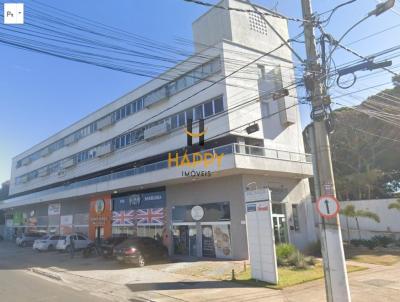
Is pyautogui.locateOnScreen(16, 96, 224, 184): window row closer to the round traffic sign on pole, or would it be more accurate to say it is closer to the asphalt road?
the asphalt road

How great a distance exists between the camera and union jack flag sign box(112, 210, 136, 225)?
30.0 meters

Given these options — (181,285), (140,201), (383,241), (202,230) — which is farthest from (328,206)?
(140,201)

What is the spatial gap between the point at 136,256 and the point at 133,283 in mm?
5164

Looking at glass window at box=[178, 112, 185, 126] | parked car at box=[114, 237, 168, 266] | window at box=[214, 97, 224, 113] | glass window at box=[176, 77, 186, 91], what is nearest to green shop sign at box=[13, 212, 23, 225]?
glass window at box=[178, 112, 185, 126]

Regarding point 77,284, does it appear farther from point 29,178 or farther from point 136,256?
point 29,178

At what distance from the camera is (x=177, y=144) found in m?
25.9

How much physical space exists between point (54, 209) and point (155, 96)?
2507cm

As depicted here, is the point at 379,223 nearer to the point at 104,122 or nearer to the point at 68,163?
the point at 104,122

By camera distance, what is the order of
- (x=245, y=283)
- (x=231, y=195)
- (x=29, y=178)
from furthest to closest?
(x=29, y=178) → (x=231, y=195) → (x=245, y=283)

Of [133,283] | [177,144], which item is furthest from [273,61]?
[133,283]

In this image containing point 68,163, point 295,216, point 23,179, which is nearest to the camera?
point 295,216

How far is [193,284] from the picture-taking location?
14.1 meters

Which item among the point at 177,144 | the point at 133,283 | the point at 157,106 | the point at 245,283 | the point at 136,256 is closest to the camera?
the point at 245,283

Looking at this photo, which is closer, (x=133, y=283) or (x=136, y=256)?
(x=133, y=283)
